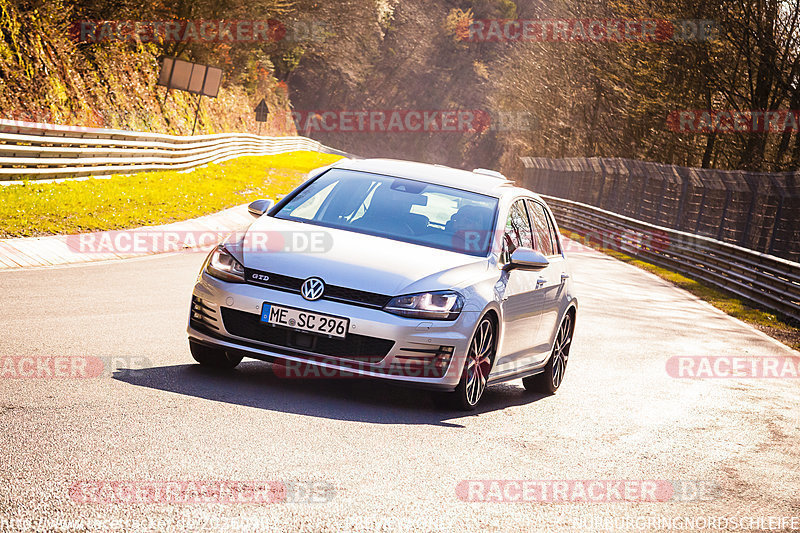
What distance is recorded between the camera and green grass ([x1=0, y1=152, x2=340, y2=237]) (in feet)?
54.1

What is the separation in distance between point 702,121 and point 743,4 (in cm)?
580

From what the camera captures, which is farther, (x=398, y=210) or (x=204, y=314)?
(x=398, y=210)

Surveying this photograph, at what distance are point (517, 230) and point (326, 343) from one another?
7.49 ft

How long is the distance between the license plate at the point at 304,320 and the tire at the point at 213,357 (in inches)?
31.7

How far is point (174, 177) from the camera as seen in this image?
30094mm

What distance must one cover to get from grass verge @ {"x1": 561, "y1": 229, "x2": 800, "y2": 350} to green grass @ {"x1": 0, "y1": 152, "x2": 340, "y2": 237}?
35.5 ft

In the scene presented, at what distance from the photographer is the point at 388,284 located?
7.20 metres
